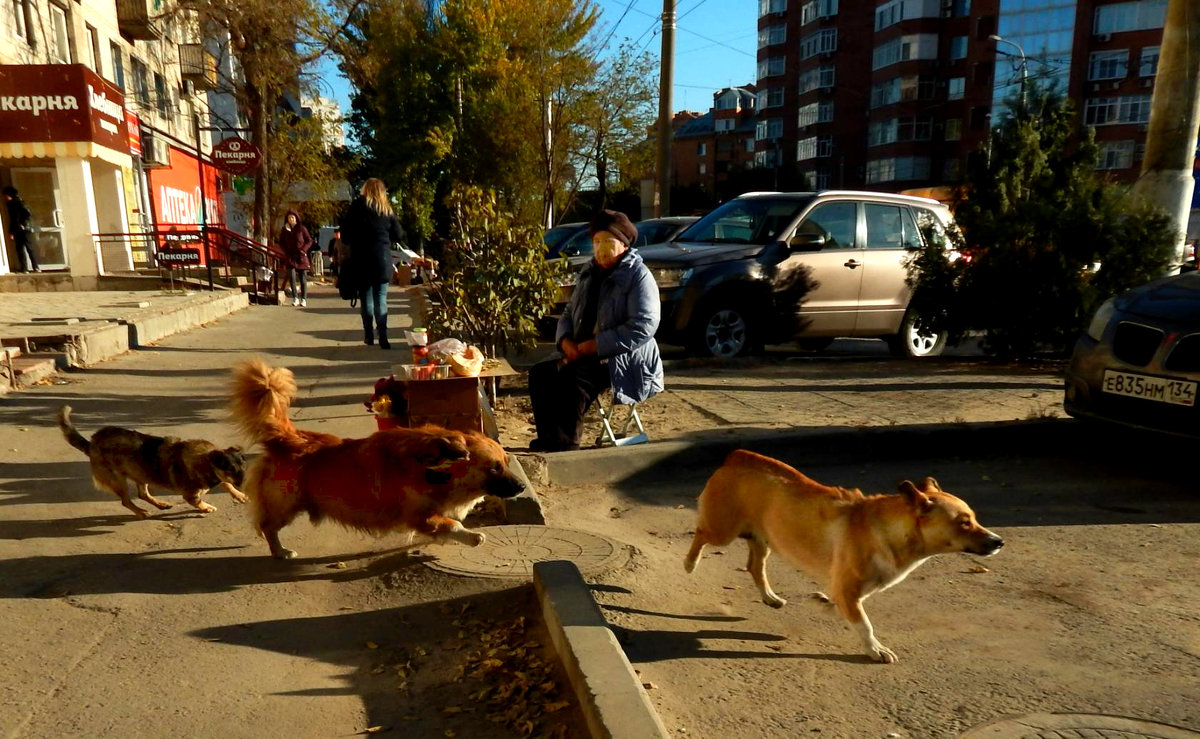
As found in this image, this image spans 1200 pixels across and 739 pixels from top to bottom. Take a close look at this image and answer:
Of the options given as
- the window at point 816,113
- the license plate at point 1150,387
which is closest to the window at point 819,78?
the window at point 816,113

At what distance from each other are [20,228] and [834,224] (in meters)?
17.5

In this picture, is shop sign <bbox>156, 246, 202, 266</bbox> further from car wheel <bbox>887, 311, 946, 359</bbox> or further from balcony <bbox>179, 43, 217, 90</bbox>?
balcony <bbox>179, 43, 217, 90</bbox>

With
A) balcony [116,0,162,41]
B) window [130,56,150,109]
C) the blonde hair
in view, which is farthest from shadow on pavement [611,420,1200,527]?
window [130,56,150,109]

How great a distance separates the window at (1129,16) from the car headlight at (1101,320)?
61.8 meters

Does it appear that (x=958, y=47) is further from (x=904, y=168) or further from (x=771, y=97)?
(x=771, y=97)

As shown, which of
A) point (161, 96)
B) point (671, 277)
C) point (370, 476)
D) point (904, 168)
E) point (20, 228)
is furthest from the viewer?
point (904, 168)

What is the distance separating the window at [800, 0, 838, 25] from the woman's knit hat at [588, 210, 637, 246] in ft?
252

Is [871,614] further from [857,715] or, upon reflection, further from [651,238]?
[651,238]

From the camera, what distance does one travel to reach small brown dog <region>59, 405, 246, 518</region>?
4410 mm

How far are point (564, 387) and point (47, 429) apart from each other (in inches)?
158

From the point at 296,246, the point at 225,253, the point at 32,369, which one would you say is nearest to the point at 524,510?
the point at 32,369

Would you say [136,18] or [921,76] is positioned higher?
[921,76]

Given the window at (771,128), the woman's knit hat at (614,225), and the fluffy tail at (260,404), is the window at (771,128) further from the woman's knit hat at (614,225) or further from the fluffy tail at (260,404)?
the fluffy tail at (260,404)

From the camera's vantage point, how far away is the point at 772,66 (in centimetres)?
8344
